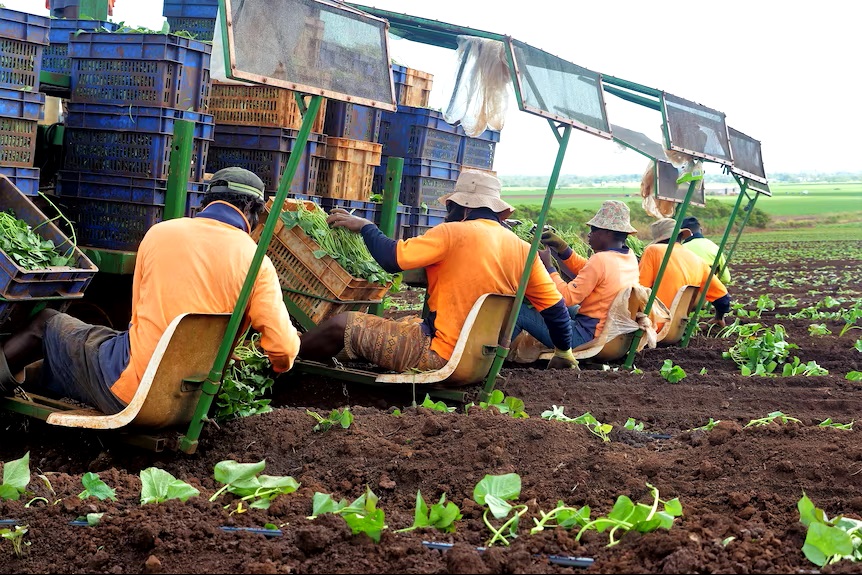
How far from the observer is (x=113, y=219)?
6461mm

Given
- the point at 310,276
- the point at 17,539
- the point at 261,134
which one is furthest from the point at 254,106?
the point at 17,539

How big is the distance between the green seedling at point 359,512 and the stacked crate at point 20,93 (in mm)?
3298

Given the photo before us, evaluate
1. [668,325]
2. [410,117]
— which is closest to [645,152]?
[668,325]

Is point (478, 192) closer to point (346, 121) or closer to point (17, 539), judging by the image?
point (346, 121)

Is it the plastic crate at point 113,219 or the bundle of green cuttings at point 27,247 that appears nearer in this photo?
the bundle of green cuttings at point 27,247

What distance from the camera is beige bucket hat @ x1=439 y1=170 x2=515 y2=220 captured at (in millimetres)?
6570

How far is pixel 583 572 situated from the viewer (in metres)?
3.04

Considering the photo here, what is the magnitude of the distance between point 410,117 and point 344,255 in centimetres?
268

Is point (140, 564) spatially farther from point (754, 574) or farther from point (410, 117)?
point (410, 117)

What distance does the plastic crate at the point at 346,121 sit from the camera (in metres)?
7.92

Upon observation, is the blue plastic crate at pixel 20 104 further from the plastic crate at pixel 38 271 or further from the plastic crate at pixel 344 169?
the plastic crate at pixel 344 169

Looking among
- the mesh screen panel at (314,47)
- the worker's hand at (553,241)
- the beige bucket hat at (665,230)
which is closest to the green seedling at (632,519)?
the mesh screen panel at (314,47)

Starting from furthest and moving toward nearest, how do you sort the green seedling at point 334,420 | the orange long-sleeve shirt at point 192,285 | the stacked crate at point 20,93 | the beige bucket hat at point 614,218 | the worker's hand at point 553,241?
the worker's hand at point 553,241, the beige bucket hat at point 614,218, the stacked crate at point 20,93, the green seedling at point 334,420, the orange long-sleeve shirt at point 192,285

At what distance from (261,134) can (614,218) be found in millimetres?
3255
